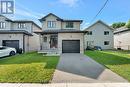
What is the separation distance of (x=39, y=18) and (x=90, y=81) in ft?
78.9

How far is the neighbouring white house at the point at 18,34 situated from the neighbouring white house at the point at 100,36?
13.2 metres

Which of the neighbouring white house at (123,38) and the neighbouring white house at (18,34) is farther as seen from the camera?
the neighbouring white house at (123,38)

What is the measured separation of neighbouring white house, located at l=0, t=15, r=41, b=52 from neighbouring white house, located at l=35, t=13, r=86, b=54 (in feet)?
7.20

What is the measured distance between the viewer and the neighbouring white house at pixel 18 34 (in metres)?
27.7

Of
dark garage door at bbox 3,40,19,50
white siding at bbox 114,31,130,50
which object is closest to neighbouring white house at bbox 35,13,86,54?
dark garage door at bbox 3,40,19,50

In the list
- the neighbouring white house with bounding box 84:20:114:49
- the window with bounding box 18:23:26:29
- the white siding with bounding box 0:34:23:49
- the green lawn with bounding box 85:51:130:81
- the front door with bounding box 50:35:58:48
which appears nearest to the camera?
the green lawn with bounding box 85:51:130:81

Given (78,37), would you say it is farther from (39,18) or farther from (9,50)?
(9,50)

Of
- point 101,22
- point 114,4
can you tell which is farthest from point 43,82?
point 101,22

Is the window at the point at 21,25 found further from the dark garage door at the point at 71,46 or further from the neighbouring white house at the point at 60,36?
the dark garage door at the point at 71,46

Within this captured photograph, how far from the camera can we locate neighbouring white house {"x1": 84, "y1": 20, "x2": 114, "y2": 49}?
4200cm

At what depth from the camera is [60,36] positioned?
88.6 ft

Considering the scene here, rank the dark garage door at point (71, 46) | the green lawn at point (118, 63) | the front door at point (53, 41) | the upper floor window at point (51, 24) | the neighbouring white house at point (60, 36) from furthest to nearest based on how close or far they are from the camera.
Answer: the upper floor window at point (51, 24) < the front door at point (53, 41) < the dark garage door at point (71, 46) < the neighbouring white house at point (60, 36) < the green lawn at point (118, 63)

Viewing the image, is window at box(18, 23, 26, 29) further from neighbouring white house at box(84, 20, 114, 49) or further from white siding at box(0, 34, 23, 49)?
neighbouring white house at box(84, 20, 114, 49)

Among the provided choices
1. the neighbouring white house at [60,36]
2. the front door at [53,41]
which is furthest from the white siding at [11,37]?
the front door at [53,41]
